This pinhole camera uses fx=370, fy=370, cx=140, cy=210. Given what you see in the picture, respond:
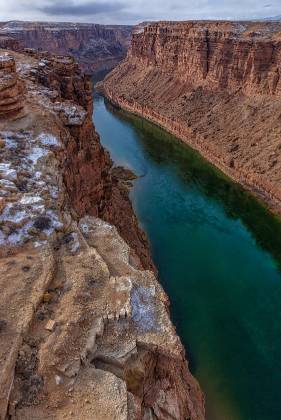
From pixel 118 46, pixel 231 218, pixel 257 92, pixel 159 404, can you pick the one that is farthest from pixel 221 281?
pixel 118 46

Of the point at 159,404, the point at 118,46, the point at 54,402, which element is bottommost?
the point at 118,46

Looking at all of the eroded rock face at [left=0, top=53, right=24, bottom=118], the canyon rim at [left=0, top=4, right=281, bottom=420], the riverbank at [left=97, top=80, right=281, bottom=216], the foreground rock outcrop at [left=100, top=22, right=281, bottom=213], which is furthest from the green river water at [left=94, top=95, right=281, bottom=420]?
the eroded rock face at [left=0, top=53, right=24, bottom=118]

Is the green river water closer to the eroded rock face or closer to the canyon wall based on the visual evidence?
the eroded rock face

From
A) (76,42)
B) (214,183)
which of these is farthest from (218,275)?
(76,42)

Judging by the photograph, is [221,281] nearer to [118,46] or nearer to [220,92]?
[220,92]

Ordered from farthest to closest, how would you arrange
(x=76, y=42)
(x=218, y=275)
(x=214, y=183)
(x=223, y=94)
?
(x=76, y=42)
(x=223, y=94)
(x=214, y=183)
(x=218, y=275)

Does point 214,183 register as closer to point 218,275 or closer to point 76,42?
point 218,275

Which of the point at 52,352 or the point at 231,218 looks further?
the point at 231,218
